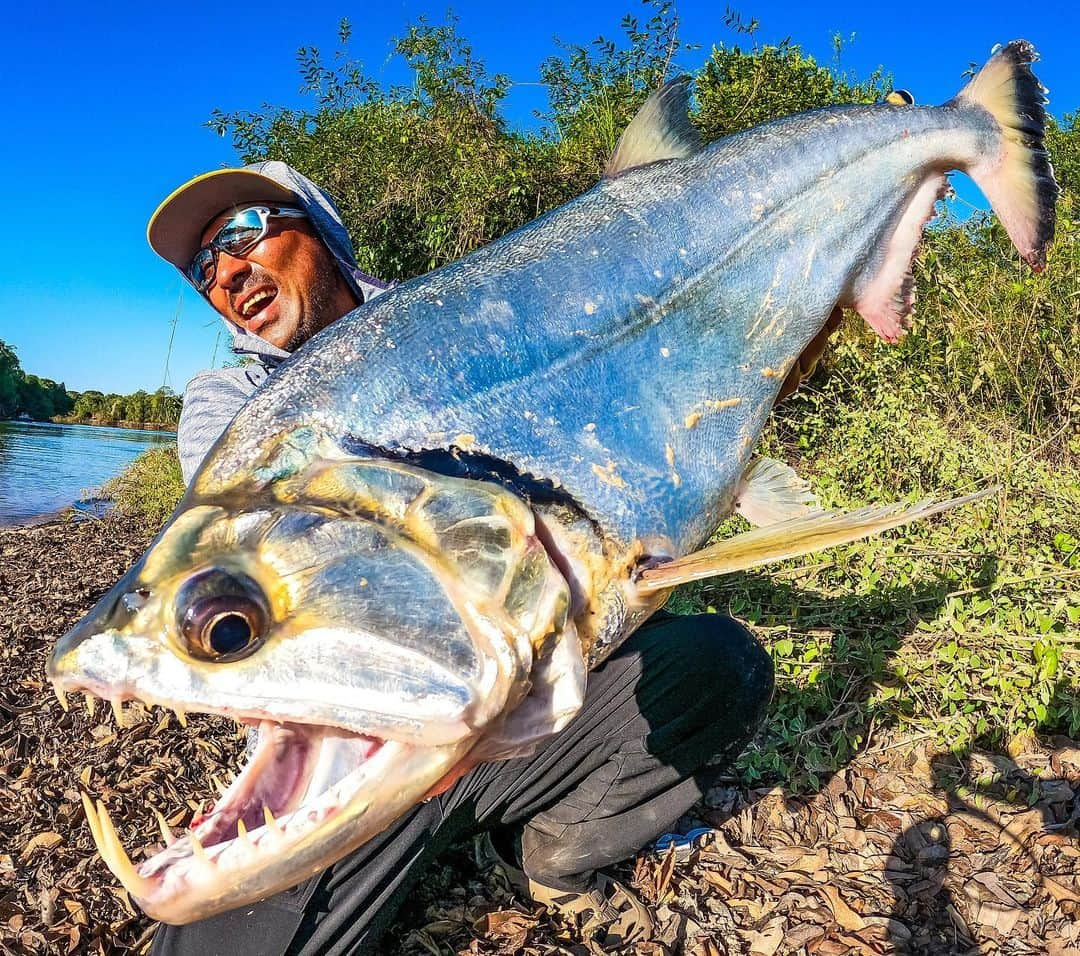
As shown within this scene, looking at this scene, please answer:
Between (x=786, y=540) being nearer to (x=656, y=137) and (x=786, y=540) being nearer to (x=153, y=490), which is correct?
(x=656, y=137)

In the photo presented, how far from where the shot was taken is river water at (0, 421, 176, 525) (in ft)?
59.5

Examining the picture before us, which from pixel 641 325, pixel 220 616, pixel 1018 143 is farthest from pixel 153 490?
pixel 1018 143

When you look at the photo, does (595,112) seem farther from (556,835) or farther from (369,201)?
(556,835)

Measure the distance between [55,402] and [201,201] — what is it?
99.6 metres

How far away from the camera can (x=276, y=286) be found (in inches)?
126

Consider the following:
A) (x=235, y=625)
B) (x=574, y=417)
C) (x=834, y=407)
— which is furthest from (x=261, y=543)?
(x=834, y=407)

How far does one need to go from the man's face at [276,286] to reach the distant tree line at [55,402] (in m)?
72.6

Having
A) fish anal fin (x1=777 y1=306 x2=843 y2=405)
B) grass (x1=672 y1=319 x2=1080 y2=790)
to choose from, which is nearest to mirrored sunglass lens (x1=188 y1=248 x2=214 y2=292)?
fish anal fin (x1=777 y1=306 x2=843 y2=405)

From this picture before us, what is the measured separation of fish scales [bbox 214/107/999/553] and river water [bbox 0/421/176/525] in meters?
16.6

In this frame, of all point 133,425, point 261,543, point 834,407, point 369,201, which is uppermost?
point 133,425

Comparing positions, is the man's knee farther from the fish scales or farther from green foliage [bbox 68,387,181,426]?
green foliage [bbox 68,387,181,426]

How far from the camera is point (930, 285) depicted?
21.7ft

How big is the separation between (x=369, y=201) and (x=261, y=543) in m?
10.7

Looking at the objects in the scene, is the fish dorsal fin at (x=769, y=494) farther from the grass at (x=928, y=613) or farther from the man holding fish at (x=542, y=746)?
the grass at (x=928, y=613)
